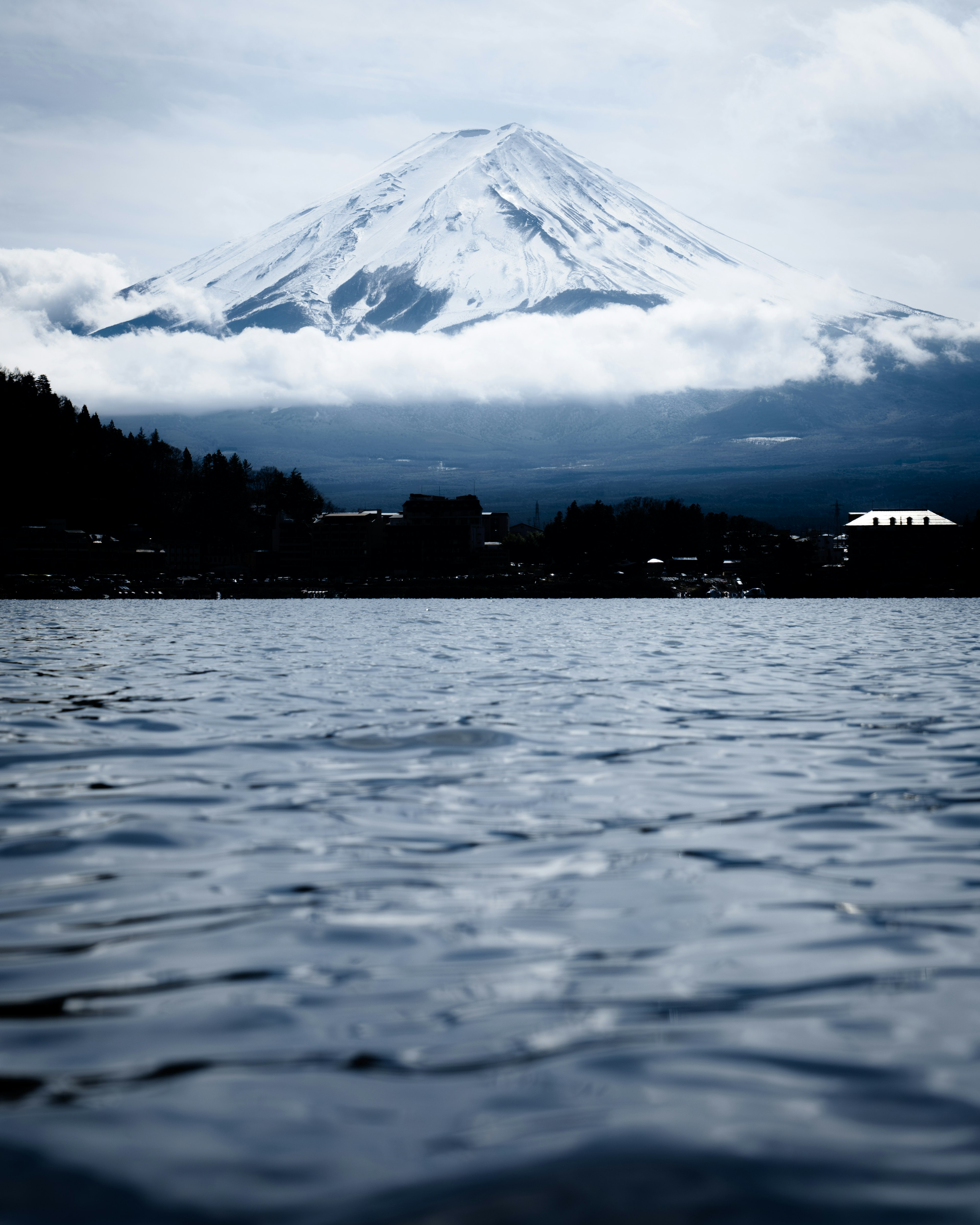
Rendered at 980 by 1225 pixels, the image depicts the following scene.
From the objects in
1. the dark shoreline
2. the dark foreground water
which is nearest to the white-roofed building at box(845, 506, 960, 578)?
the dark shoreline

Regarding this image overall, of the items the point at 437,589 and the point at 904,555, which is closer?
the point at 437,589

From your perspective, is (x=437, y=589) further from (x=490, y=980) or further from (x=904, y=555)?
(x=490, y=980)

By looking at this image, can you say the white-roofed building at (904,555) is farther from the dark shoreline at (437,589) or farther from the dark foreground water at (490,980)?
the dark foreground water at (490,980)

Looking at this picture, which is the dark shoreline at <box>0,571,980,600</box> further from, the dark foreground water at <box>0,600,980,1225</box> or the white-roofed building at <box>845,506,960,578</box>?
the dark foreground water at <box>0,600,980,1225</box>

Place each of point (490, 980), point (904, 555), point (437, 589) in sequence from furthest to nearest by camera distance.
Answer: point (904, 555) < point (437, 589) < point (490, 980)

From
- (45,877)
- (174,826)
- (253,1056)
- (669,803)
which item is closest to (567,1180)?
(253,1056)

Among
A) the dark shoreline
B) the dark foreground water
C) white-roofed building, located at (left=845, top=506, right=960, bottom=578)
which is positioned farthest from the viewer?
white-roofed building, located at (left=845, top=506, right=960, bottom=578)

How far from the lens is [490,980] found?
5.84 metres

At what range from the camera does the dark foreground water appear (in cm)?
390

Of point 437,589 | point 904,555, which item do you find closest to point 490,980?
point 437,589

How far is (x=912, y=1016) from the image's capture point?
5.32 meters

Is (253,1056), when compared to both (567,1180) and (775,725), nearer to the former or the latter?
(567,1180)

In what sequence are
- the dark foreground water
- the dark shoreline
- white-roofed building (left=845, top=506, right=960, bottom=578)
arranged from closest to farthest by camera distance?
the dark foreground water → the dark shoreline → white-roofed building (left=845, top=506, right=960, bottom=578)

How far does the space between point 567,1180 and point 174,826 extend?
21.5ft
